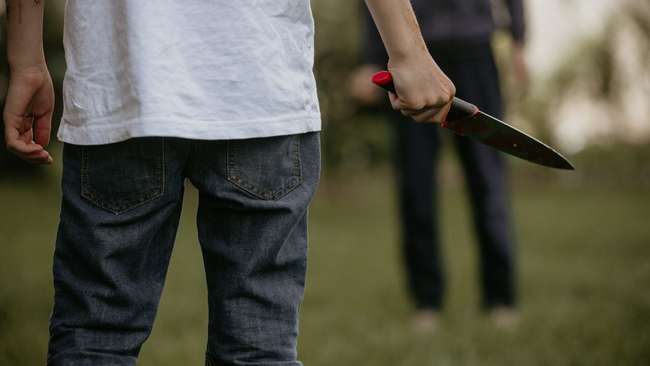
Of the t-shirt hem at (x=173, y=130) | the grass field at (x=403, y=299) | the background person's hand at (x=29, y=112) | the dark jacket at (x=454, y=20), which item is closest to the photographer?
the t-shirt hem at (x=173, y=130)

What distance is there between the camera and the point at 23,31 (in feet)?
4.21

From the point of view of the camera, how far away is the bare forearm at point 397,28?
1.26 metres

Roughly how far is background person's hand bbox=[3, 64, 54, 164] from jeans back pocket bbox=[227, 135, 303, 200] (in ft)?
1.22

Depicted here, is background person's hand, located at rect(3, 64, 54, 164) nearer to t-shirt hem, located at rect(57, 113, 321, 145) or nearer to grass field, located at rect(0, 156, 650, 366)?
t-shirt hem, located at rect(57, 113, 321, 145)

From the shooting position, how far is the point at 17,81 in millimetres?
1293

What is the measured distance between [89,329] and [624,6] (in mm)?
10475

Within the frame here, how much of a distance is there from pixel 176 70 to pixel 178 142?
130 millimetres

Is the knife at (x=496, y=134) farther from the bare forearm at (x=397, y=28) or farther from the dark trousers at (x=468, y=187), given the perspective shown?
the dark trousers at (x=468, y=187)

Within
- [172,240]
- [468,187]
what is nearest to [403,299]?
[468,187]

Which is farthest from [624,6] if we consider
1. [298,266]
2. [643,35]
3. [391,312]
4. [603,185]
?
[298,266]

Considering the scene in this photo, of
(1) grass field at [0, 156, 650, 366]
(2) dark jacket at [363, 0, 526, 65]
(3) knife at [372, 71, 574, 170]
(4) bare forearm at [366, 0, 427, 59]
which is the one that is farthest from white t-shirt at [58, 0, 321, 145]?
(2) dark jacket at [363, 0, 526, 65]

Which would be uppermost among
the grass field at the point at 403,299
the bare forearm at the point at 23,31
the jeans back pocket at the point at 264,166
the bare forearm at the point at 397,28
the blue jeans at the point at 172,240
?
the bare forearm at the point at 397,28

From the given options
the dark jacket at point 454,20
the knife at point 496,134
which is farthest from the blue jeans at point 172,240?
→ the dark jacket at point 454,20

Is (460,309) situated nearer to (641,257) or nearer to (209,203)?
(641,257)
